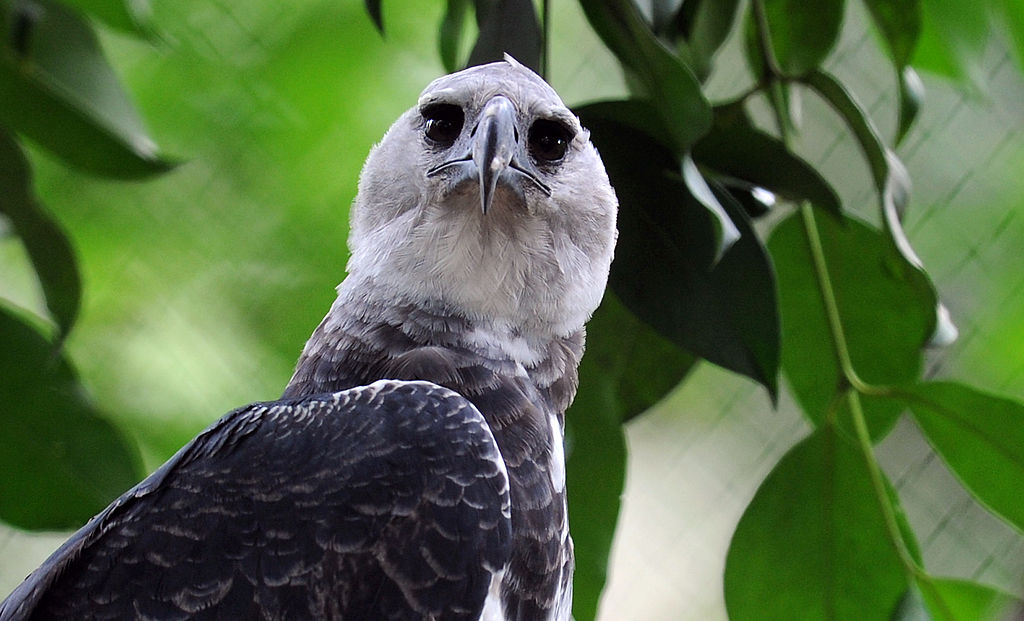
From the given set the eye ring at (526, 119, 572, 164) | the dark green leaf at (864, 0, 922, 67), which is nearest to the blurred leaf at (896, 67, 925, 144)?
the dark green leaf at (864, 0, 922, 67)

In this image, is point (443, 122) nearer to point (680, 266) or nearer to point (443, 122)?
point (443, 122)

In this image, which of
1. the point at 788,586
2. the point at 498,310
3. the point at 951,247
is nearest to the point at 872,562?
the point at 788,586

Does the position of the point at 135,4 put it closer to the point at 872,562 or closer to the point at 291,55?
the point at 291,55

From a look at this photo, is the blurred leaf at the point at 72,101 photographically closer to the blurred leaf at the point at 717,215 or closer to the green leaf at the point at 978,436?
the blurred leaf at the point at 717,215

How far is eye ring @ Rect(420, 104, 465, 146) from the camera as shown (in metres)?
0.97

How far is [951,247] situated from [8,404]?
169 centimetres

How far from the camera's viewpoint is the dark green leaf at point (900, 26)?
1.12 meters

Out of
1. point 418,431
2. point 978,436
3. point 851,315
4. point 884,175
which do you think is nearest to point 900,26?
point 884,175

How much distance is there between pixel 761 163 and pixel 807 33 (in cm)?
18

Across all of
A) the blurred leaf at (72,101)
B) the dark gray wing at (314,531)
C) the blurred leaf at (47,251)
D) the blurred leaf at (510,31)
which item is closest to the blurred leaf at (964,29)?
the blurred leaf at (510,31)

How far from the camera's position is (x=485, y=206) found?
87 cm

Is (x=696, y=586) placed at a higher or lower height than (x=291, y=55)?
lower

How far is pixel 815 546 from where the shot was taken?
3.81ft

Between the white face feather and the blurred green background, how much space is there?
3.21 feet
